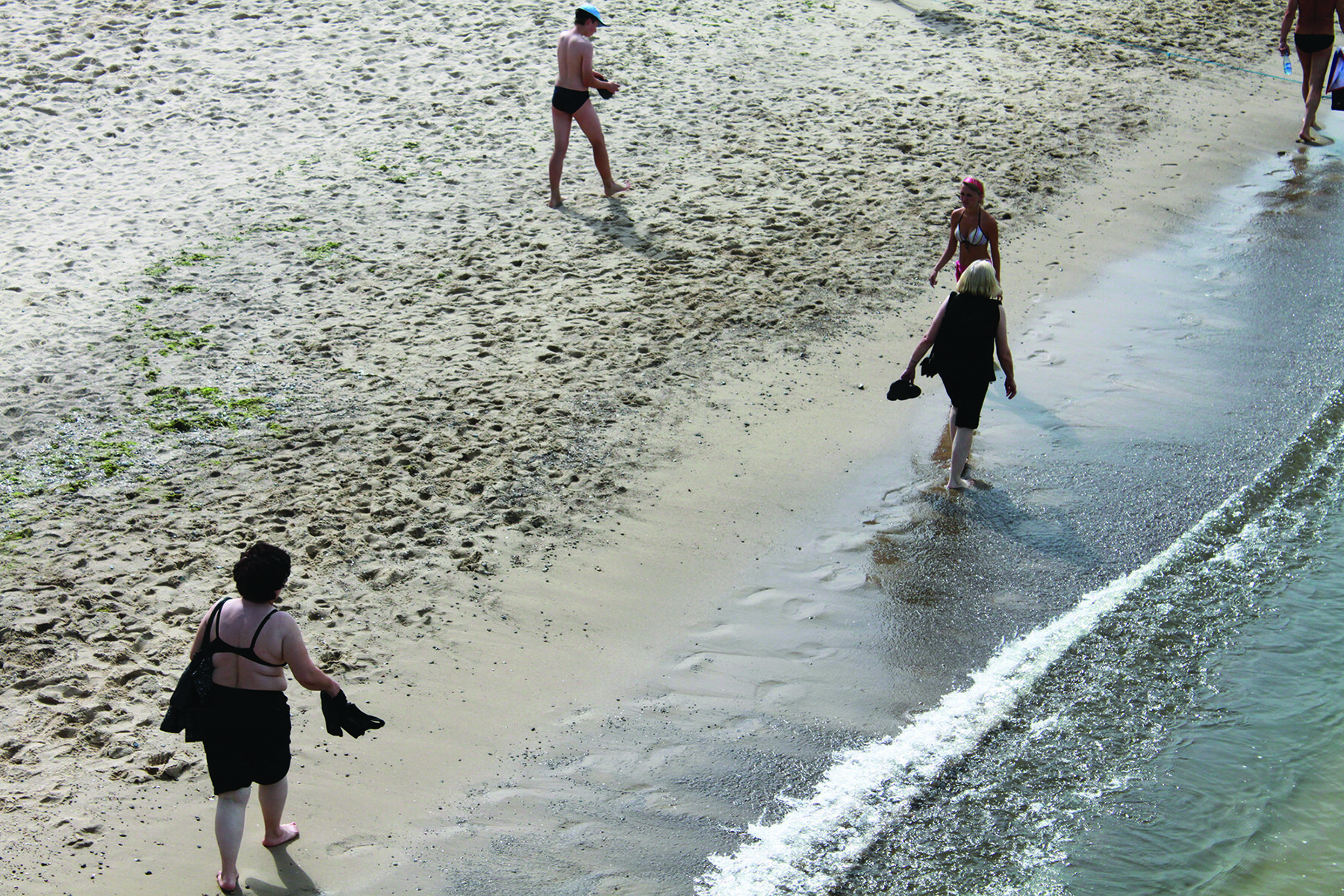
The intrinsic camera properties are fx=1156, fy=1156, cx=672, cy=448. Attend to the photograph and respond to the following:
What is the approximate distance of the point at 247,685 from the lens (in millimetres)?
4340

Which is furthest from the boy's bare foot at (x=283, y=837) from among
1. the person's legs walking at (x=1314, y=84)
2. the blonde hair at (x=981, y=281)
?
the person's legs walking at (x=1314, y=84)

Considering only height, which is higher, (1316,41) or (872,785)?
(1316,41)

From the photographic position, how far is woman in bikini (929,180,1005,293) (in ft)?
25.7

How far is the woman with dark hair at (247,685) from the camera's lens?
168 inches

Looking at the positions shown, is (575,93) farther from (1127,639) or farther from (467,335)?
(1127,639)

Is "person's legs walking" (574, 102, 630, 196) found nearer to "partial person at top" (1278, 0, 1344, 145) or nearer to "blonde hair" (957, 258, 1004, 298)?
"blonde hair" (957, 258, 1004, 298)

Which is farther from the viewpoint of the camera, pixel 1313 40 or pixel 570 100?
pixel 1313 40

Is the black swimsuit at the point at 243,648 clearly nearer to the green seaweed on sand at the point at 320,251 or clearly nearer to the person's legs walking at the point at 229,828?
the person's legs walking at the point at 229,828

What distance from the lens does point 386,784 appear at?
5.12m

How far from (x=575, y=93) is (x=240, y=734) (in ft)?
26.1

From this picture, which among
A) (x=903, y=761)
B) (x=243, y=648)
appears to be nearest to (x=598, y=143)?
(x=903, y=761)

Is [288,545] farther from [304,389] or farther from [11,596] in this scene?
[304,389]

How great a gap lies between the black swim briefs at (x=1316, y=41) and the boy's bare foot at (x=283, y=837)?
44.1ft

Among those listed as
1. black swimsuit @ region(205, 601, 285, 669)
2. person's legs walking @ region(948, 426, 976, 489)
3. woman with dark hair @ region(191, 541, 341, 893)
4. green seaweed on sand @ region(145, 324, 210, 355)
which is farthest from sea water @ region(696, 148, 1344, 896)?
green seaweed on sand @ region(145, 324, 210, 355)
